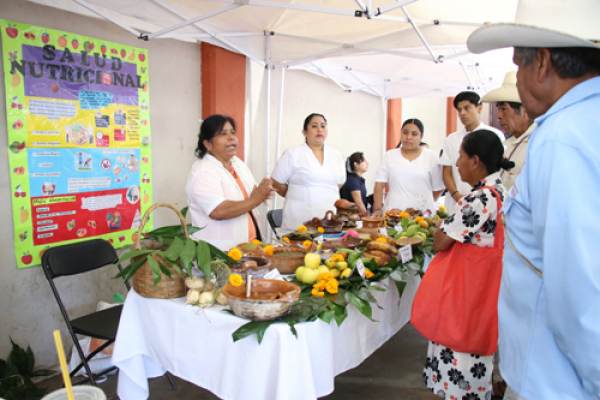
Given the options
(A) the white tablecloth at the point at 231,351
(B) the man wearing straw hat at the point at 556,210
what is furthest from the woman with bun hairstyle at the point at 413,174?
(B) the man wearing straw hat at the point at 556,210

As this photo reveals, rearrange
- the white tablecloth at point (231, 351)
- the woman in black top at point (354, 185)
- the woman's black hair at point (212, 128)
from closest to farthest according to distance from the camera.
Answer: the white tablecloth at point (231, 351)
the woman's black hair at point (212, 128)
the woman in black top at point (354, 185)

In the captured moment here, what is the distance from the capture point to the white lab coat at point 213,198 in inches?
96.0

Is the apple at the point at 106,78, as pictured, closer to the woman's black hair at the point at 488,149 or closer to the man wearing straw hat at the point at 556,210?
the woman's black hair at the point at 488,149

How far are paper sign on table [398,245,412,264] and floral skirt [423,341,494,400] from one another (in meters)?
0.42

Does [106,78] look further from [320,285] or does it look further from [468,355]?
[468,355]

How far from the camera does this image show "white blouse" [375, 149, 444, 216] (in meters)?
3.81

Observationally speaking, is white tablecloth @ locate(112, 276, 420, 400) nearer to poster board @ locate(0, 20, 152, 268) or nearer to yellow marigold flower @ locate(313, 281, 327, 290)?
yellow marigold flower @ locate(313, 281, 327, 290)

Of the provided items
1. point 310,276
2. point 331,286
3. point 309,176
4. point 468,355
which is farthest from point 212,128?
point 468,355

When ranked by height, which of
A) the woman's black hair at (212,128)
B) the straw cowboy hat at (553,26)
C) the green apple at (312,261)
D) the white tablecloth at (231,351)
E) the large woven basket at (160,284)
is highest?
the straw cowboy hat at (553,26)

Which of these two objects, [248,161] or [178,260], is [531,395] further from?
[248,161]

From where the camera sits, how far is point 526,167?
3.05 feet

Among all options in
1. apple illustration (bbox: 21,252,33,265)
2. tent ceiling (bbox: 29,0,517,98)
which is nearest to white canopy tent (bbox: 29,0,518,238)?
tent ceiling (bbox: 29,0,517,98)

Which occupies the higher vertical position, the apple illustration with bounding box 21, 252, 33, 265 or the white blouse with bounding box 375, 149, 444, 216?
the white blouse with bounding box 375, 149, 444, 216

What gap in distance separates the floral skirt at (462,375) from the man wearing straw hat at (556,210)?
0.92m
